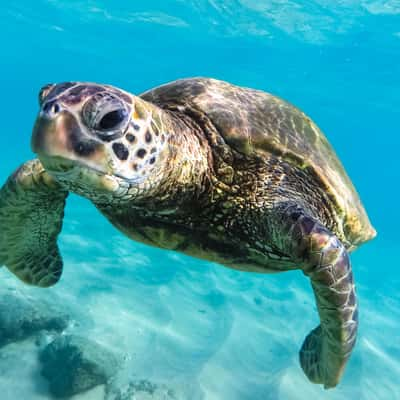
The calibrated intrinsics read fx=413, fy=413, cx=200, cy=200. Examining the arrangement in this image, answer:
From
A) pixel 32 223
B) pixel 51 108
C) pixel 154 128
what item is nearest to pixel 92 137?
pixel 51 108

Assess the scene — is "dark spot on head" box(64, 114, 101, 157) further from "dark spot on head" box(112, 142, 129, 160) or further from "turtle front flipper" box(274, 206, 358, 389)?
"turtle front flipper" box(274, 206, 358, 389)

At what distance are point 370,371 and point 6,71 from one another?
86736 mm

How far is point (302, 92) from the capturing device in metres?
41.1

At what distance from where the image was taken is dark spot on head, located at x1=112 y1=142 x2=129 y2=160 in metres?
2.13

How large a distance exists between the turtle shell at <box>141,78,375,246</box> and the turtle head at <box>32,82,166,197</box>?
1.18 metres

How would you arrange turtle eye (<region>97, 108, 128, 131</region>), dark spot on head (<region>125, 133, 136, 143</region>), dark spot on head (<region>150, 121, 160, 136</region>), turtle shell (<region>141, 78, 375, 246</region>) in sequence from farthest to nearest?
turtle shell (<region>141, 78, 375, 246</region>) → dark spot on head (<region>150, 121, 160, 136</region>) → dark spot on head (<region>125, 133, 136, 143</region>) → turtle eye (<region>97, 108, 128, 131</region>)

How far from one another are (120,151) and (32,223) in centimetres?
256

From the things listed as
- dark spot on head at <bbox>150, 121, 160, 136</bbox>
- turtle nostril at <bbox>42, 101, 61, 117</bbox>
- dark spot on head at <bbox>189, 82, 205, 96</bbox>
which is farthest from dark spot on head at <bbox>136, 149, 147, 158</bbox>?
dark spot on head at <bbox>189, 82, 205, 96</bbox>

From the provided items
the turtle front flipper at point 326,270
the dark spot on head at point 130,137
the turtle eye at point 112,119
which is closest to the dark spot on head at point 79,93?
the turtle eye at point 112,119

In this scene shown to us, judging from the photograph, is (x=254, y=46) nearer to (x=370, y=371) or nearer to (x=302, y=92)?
(x=302, y=92)

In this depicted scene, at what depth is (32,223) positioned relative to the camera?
14.1ft

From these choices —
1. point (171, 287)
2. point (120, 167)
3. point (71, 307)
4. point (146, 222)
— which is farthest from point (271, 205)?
point (171, 287)

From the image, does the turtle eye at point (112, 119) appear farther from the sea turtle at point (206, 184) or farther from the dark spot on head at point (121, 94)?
A: the dark spot on head at point (121, 94)

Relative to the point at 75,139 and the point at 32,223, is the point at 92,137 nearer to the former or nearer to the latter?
the point at 75,139
